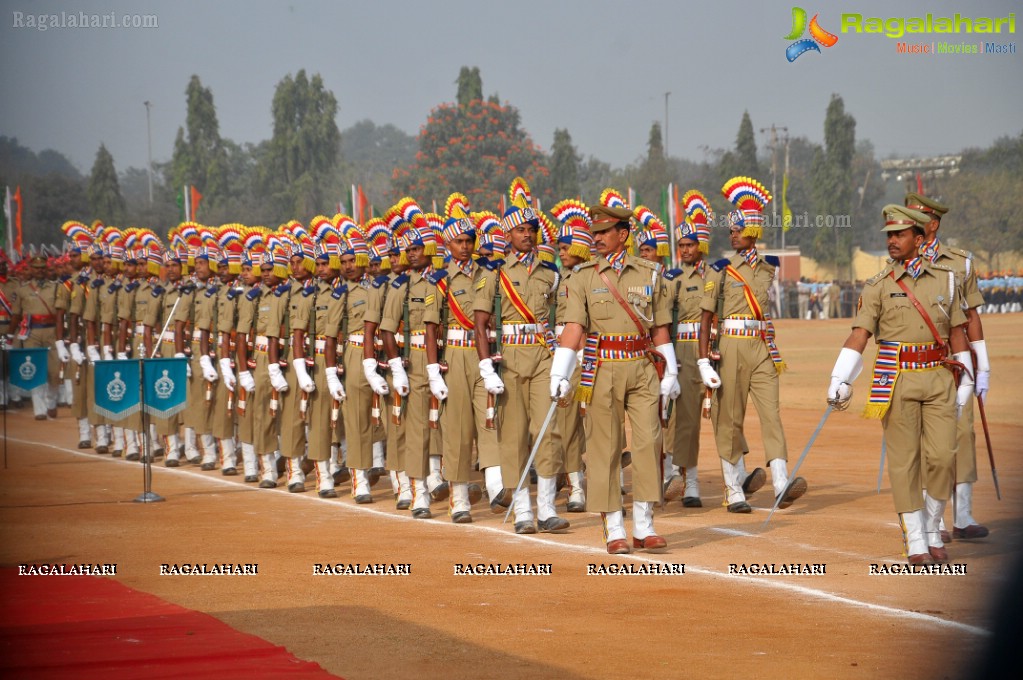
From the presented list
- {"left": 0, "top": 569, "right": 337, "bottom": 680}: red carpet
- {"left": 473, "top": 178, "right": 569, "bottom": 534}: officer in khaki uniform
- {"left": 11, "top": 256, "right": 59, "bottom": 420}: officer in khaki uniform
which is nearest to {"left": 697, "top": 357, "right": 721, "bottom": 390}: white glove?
{"left": 473, "top": 178, "right": 569, "bottom": 534}: officer in khaki uniform

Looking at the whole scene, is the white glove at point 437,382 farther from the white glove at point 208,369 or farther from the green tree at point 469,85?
the green tree at point 469,85

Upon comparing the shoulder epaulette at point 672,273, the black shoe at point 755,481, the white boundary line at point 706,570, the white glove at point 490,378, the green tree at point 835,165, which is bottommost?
the white boundary line at point 706,570

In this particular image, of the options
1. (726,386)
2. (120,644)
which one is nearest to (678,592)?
(120,644)

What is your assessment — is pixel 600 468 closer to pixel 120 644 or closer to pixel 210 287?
pixel 120 644

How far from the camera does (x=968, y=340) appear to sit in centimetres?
947

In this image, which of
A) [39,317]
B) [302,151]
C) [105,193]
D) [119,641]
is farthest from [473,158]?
[119,641]

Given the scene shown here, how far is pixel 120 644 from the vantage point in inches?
273

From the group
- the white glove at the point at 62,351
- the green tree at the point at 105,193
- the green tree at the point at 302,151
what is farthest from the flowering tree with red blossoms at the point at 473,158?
the white glove at the point at 62,351

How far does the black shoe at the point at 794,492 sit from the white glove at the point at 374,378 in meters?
3.83

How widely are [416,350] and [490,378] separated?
5.48 feet

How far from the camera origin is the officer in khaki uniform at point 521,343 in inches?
446

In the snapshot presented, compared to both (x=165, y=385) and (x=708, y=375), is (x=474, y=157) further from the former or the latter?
(x=708, y=375)

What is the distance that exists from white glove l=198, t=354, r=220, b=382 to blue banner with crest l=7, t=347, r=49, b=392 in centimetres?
376

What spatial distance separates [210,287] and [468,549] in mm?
7576
